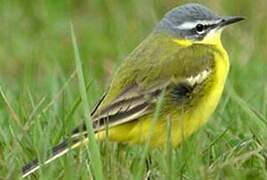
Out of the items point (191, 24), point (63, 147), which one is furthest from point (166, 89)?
point (63, 147)

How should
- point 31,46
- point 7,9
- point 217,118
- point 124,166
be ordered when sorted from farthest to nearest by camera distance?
point 7,9, point 31,46, point 217,118, point 124,166

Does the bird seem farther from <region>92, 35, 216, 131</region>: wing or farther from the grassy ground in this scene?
the grassy ground

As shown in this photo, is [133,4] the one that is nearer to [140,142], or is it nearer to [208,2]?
[208,2]

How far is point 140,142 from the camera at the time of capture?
7031 mm

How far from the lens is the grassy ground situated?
253 inches

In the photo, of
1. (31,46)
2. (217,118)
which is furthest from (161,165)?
(31,46)

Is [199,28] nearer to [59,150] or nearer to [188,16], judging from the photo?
[188,16]

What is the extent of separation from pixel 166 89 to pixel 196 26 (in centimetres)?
81

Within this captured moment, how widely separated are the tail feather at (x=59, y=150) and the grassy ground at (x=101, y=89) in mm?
51

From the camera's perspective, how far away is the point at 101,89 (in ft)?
31.2

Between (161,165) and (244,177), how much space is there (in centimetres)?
51

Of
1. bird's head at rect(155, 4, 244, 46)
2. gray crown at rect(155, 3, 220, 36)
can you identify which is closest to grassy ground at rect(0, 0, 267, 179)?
bird's head at rect(155, 4, 244, 46)

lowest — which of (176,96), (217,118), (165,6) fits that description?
(165,6)

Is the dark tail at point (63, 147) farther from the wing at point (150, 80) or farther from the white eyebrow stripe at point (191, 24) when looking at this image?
the white eyebrow stripe at point (191, 24)
